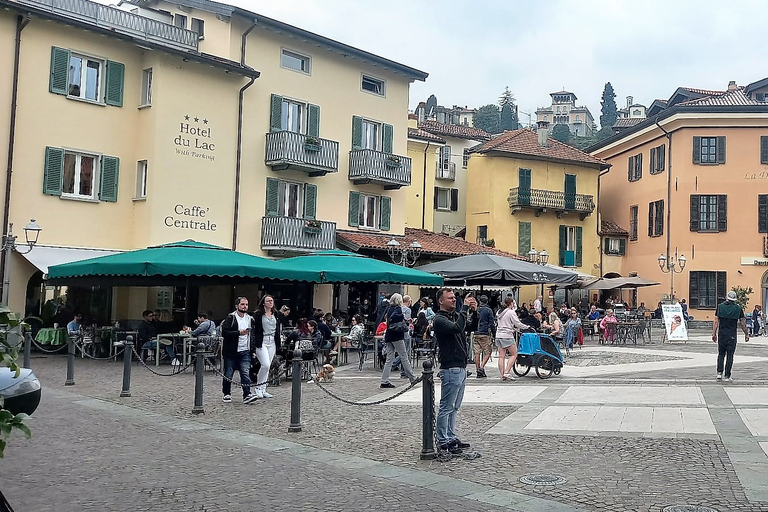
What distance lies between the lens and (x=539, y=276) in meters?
20.4

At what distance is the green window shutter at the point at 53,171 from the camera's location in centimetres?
2158

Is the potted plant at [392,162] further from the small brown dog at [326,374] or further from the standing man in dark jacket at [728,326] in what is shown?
the standing man in dark jacket at [728,326]

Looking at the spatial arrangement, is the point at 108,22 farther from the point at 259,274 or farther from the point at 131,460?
the point at 131,460

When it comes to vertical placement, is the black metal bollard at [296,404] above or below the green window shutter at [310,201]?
below

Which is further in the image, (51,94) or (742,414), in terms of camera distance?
(51,94)

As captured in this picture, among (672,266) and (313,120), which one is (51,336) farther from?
(672,266)

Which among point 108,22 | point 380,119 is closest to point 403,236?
point 380,119

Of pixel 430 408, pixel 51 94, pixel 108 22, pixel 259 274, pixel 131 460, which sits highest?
pixel 108 22

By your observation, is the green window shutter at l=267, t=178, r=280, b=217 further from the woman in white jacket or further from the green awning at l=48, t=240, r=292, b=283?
the woman in white jacket

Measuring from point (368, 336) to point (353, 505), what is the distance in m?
13.3

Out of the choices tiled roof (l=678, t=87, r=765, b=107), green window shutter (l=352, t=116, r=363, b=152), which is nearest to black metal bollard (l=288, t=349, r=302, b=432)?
green window shutter (l=352, t=116, r=363, b=152)

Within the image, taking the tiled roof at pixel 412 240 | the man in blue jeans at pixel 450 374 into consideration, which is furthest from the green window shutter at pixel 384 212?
the man in blue jeans at pixel 450 374

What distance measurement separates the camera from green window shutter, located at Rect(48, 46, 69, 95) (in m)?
21.8

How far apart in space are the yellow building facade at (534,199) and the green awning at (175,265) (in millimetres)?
24484
